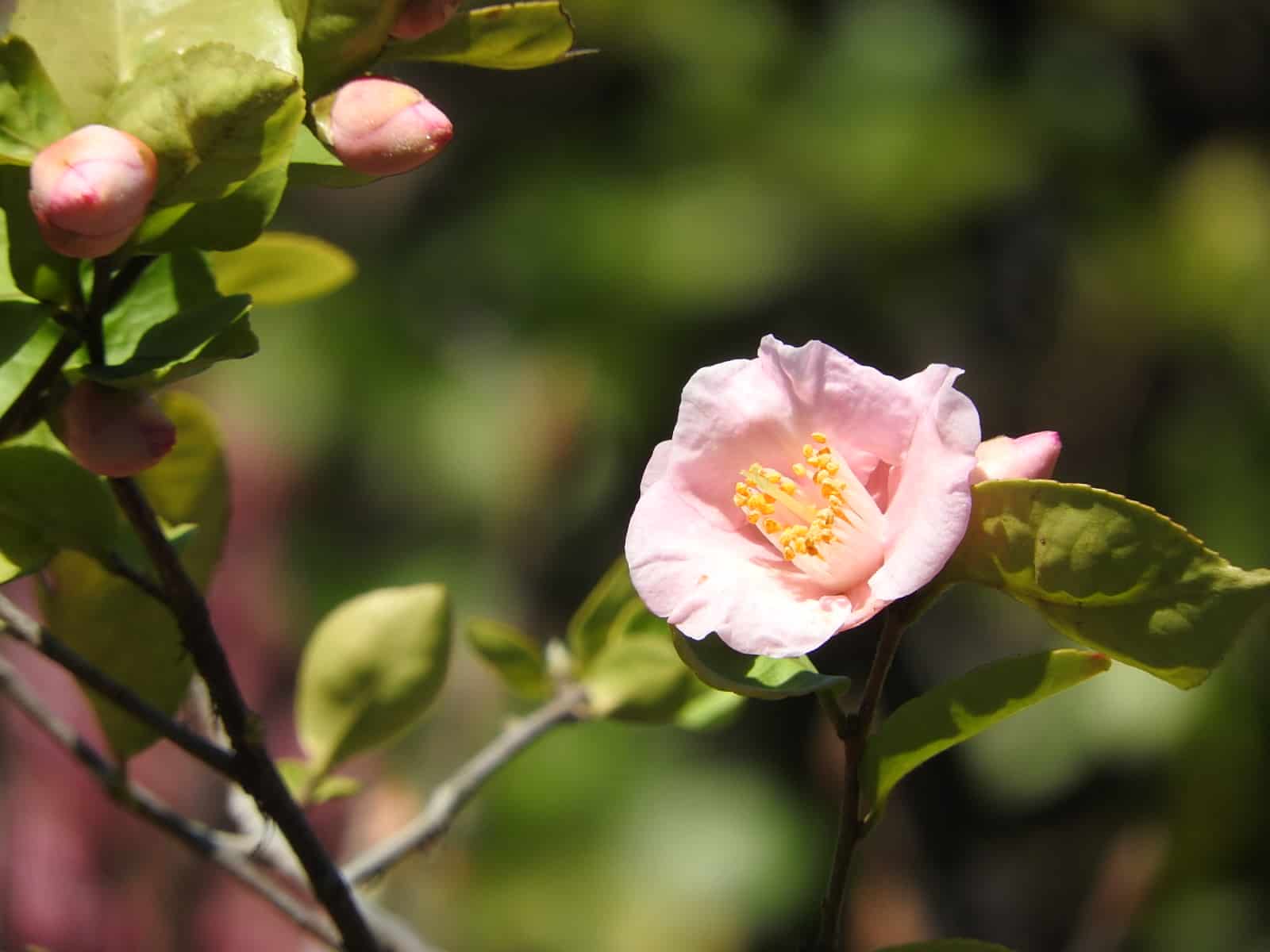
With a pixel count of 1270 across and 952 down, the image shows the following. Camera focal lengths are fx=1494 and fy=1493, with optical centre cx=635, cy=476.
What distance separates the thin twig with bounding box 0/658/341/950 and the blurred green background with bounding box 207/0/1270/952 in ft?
3.60

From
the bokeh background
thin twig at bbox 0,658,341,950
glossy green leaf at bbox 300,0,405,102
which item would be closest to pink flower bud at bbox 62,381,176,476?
glossy green leaf at bbox 300,0,405,102

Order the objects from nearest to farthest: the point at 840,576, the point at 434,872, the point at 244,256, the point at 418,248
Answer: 1. the point at 840,576
2. the point at 244,256
3. the point at 434,872
4. the point at 418,248

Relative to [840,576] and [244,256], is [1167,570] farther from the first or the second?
[244,256]

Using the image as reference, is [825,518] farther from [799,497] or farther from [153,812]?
[153,812]

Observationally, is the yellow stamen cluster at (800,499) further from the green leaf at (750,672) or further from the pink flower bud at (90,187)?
the pink flower bud at (90,187)

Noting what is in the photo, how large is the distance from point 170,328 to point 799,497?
0.23 m

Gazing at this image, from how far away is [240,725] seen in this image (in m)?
0.50

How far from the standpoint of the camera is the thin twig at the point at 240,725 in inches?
19.2

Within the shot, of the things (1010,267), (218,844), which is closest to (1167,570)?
(218,844)

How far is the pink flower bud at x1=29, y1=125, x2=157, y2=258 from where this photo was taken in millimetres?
405

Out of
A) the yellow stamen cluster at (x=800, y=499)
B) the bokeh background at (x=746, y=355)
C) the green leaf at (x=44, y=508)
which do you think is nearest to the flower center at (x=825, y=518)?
the yellow stamen cluster at (x=800, y=499)

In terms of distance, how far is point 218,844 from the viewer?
648 millimetres

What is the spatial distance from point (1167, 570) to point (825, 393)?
0.13 meters

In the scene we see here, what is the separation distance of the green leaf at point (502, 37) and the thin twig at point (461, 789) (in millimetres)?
336
